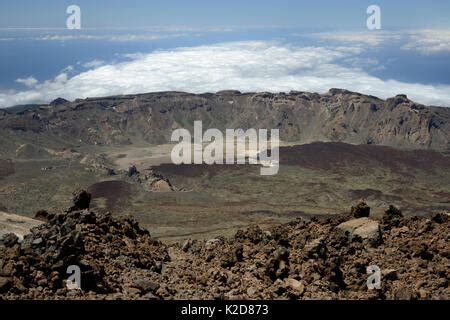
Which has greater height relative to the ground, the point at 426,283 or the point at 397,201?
the point at 426,283

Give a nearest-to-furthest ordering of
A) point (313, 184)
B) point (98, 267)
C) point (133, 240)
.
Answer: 1. point (98, 267)
2. point (133, 240)
3. point (313, 184)

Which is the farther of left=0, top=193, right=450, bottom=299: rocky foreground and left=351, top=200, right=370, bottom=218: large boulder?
left=351, top=200, right=370, bottom=218: large boulder

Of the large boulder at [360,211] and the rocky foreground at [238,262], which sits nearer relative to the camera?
the rocky foreground at [238,262]

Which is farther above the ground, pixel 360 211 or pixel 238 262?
pixel 360 211

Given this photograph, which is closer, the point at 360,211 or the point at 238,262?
the point at 238,262

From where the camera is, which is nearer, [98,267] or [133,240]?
[98,267]

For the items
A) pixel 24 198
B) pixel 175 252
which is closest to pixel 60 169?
pixel 24 198
